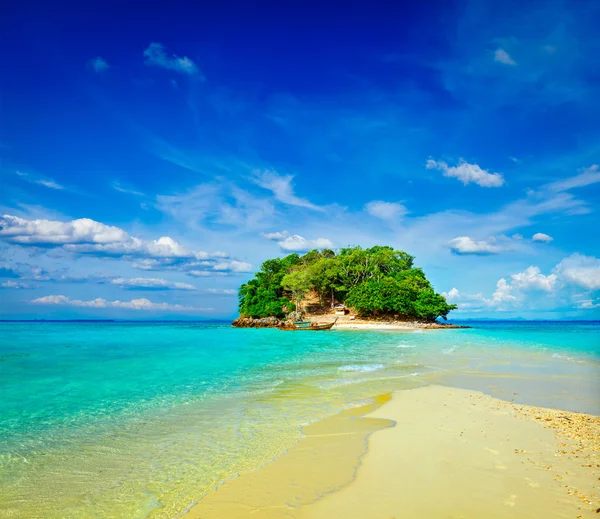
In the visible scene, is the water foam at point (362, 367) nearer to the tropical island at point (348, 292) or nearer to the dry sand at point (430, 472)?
the dry sand at point (430, 472)

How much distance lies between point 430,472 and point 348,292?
76.0 metres

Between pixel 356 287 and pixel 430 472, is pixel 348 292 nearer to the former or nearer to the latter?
pixel 356 287

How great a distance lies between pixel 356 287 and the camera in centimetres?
7819

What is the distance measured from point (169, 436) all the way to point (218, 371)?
9.74m

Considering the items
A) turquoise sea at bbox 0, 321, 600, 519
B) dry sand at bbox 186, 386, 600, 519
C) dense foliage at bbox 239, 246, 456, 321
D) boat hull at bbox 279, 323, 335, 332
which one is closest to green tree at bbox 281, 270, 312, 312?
dense foliage at bbox 239, 246, 456, 321

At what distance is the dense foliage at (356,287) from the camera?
75.6 meters

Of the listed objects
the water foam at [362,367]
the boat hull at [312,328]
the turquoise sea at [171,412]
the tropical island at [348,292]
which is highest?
the tropical island at [348,292]

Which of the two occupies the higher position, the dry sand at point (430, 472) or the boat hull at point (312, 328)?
the boat hull at point (312, 328)

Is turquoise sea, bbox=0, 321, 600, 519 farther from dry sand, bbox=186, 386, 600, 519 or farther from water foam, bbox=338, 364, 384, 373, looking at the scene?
dry sand, bbox=186, 386, 600, 519

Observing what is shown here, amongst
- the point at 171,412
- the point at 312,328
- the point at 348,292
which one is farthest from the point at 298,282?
the point at 171,412

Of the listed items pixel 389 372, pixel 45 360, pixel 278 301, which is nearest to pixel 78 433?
pixel 389 372

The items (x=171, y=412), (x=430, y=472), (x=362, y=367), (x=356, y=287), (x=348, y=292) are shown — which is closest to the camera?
(x=430, y=472)

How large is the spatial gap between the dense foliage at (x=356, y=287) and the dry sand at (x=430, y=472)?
219 feet

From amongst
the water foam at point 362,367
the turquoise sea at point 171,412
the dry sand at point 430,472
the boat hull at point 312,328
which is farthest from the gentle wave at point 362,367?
the boat hull at point 312,328
